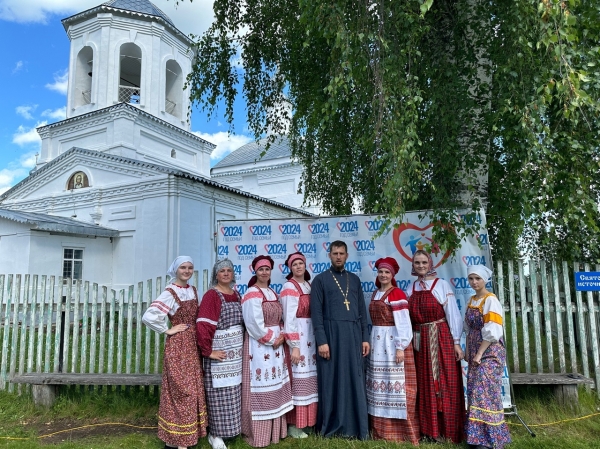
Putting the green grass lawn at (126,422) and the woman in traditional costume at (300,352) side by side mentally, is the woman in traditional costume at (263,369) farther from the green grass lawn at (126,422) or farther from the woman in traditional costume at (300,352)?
the green grass lawn at (126,422)

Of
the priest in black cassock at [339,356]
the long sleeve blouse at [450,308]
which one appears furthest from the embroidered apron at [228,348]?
the long sleeve blouse at [450,308]

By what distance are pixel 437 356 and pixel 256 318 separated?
1.69 m

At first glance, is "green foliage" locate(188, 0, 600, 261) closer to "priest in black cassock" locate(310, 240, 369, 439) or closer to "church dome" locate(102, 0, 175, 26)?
"priest in black cassock" locate(310, 240, 369, 439)

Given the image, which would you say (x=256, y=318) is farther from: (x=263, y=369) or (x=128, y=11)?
(x=128, y=11)

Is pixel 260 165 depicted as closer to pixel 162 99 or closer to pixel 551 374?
pixel 162 99

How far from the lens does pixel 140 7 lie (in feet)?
60.7

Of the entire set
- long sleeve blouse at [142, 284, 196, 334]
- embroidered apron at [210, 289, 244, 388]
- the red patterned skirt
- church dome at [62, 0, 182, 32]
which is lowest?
the red patterned skirt

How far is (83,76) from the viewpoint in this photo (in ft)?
60.2

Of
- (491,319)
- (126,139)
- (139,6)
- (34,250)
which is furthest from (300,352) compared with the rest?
(139,6)

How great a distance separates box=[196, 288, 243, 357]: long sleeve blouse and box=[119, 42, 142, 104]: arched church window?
16.1 meters

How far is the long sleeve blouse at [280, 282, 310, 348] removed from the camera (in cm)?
402

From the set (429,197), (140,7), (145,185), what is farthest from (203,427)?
(140,7)

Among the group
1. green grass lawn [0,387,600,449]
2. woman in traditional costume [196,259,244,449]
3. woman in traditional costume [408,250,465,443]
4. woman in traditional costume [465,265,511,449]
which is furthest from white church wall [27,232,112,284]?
woman in traditional costume [465,265,511,449]

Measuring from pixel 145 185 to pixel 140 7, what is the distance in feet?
28.7
